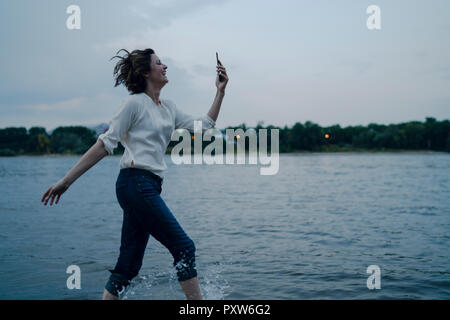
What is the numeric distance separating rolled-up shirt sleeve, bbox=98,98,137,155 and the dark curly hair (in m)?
0.25

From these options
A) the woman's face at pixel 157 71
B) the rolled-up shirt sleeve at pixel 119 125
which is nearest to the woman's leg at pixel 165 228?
the rolled-up shirt sleeve at pixel 119 125

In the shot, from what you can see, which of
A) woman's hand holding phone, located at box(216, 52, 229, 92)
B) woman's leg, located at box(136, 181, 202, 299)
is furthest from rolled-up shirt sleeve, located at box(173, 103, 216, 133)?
woman's leg, located at box(136, 181, 202, 299)

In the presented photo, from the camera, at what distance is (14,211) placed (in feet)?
47.7

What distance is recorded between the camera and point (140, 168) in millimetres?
Result: 3232

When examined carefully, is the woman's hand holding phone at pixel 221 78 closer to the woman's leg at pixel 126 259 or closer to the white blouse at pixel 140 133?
the white blouse at pixel 140 133

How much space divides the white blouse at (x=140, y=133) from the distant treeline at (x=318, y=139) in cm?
11889

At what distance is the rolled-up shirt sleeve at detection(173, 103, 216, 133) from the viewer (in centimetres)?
373

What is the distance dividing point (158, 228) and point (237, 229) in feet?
23.6

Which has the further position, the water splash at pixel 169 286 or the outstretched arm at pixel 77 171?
the water splash at pixel 169 286

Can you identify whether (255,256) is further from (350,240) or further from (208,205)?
(208,205)

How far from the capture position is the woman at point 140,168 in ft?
10.4

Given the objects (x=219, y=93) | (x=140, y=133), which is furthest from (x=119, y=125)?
(x=219, y=93)

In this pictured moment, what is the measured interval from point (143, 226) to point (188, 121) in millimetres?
994
